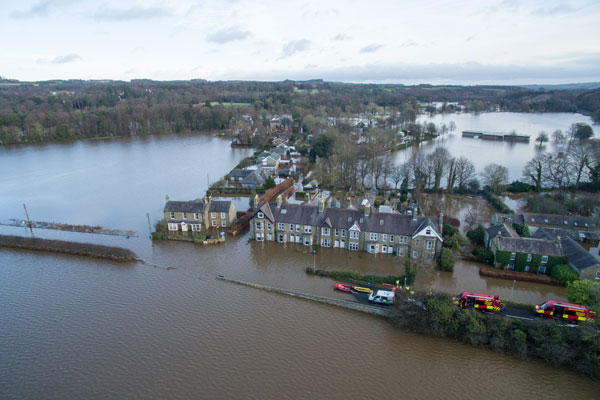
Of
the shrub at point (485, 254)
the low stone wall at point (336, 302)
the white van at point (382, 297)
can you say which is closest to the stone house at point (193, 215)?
the low stone wall at point (336, 302)

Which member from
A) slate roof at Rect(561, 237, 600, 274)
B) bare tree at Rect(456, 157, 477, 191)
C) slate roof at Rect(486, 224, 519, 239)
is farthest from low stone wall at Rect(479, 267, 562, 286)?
bare tree at Rect(456, 157, 477, 191)

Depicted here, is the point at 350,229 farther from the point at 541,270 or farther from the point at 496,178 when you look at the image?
the point at 496,178

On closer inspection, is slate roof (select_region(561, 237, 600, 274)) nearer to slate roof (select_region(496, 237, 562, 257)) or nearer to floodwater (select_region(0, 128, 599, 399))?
slate roof (select_region(496, 237, 562, 257))

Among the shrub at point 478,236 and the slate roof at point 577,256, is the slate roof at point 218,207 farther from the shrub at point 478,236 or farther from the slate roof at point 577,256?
the slate roof at point 577,256

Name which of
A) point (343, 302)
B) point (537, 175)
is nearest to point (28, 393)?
point (343, 302)

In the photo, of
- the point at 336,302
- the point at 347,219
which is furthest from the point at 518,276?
the point at 336,302

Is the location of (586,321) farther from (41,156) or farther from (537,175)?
(41,156)
